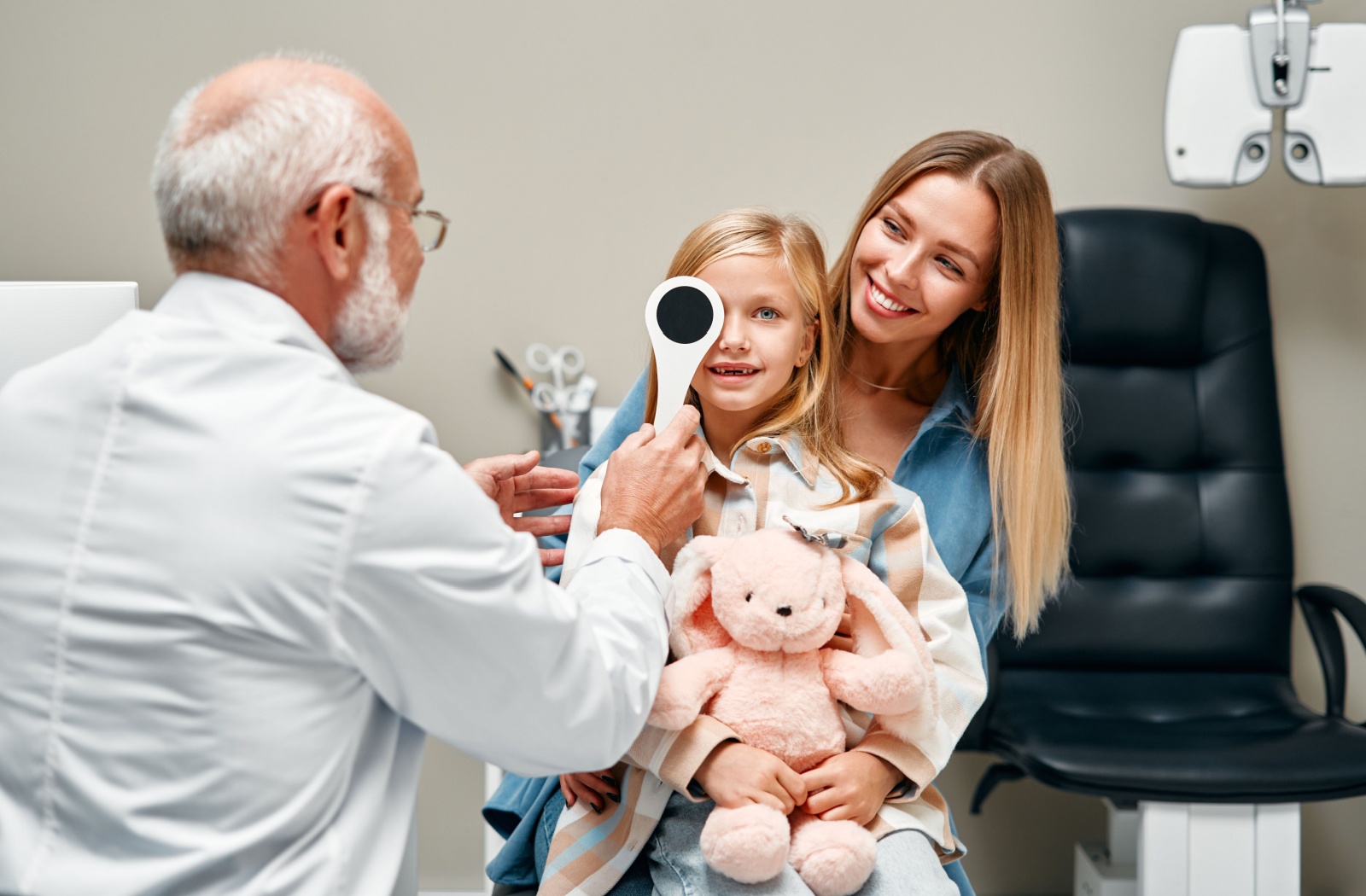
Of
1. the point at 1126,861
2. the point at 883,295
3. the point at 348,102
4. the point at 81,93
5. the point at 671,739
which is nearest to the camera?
the point at 348,102

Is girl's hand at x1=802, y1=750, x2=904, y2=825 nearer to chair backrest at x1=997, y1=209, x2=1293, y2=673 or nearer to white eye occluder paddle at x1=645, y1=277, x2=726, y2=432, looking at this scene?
white eye occluder paddle at x1=645, y1=277, x2=726, y2=432

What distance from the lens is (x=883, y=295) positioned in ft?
4.57

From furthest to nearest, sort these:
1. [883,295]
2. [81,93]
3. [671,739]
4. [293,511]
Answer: [81,93] → [883,295] → [671,739] → [293,511]

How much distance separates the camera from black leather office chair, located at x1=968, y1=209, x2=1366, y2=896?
2.05 m

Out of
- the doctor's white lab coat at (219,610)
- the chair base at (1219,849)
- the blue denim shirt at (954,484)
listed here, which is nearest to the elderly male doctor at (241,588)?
the doctor's white lab coat at (219,610)

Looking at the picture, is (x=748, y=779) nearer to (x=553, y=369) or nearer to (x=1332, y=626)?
(x=553, y=369)

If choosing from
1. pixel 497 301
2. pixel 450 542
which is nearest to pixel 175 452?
pixel 450 542

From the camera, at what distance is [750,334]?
49.9 inches

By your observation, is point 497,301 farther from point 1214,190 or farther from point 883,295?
point 1214,190

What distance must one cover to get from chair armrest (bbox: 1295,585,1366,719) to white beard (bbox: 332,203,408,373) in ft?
5.86

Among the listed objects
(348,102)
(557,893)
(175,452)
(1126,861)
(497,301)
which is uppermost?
(348,102)

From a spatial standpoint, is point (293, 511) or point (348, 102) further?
point (348, 102)

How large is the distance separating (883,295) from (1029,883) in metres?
1.66

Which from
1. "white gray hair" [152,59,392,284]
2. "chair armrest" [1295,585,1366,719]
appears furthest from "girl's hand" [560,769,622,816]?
"chair armrest" [1295,585,1366,719]
